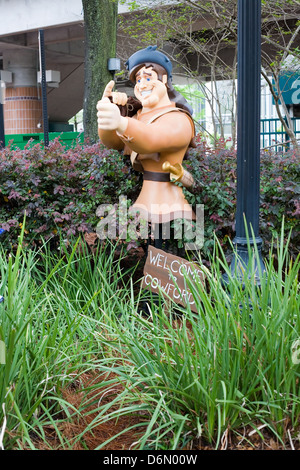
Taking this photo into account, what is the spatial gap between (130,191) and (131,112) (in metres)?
0.59

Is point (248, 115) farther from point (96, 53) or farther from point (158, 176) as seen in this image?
point (96, 53)

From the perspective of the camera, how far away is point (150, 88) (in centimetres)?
381

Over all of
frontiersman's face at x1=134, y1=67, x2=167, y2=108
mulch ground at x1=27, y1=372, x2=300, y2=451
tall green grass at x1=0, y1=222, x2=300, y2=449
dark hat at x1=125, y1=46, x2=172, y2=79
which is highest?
dark hat at x1=125, y1=46, x2=172, y2=79

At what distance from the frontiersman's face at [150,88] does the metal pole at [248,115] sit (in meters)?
0.83

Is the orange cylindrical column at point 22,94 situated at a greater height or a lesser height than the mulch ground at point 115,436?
greater

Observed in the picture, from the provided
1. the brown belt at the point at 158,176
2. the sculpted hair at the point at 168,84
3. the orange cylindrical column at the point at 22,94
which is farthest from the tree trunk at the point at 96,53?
the orange cylindrical column at the point at 22,94

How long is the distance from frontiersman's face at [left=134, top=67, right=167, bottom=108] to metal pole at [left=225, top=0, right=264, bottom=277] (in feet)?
2.74

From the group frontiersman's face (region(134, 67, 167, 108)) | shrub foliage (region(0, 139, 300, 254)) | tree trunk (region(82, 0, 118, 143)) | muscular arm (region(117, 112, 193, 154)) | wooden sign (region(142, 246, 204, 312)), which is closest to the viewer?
wooden sign (region(142, 246, 204, 312))

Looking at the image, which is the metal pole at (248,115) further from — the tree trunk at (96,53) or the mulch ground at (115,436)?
the tree trunk at (96,53)

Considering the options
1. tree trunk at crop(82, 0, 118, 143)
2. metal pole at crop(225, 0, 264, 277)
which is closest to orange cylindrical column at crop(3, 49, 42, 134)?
tree trunk at crop(82, 0, 118, 143)

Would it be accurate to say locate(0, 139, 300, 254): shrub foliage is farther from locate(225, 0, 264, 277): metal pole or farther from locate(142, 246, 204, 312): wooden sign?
locate(225, 0, 264, 277): metal pole

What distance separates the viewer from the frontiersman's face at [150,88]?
149 inches

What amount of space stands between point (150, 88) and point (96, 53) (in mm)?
3566

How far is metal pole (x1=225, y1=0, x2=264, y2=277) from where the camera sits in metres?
3.05
